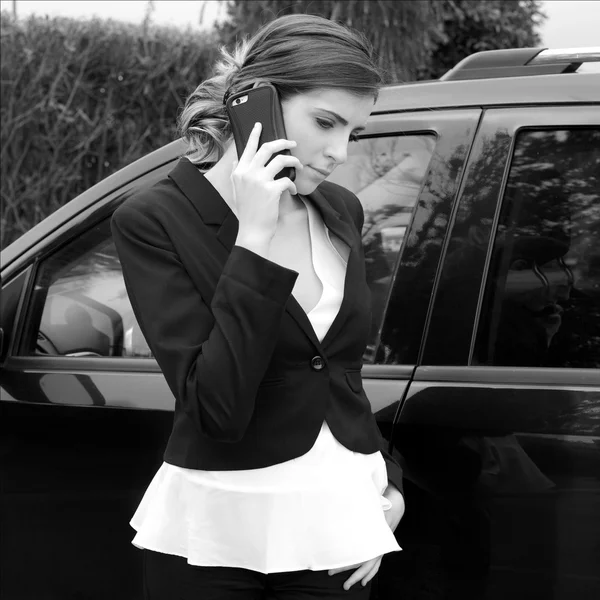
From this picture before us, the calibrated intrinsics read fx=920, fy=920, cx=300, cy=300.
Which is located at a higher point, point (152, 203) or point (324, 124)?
point (324, 124)

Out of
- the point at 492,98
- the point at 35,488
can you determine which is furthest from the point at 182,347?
the point at 35,488

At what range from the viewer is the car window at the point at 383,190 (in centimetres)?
214

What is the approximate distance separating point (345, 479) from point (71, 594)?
1182 mm

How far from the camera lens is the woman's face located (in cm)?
149

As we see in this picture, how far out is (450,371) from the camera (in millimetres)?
1988

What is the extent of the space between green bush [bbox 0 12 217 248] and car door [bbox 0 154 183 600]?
4799 millimetres

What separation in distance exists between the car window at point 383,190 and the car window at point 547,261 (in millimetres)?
227

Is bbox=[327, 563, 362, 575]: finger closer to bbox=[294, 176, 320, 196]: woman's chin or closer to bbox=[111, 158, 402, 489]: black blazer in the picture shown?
bbox=[111, 158, 402, 489]: black blazer

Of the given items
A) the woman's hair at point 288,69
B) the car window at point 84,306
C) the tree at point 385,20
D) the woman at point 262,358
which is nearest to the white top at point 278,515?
the woman at point 262,358

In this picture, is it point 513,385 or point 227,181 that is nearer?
point 227,181

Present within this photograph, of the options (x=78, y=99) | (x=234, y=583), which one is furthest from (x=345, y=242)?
(x=78, y=99)

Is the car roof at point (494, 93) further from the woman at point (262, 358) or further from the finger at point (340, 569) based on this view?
the finger at point (340, 569)

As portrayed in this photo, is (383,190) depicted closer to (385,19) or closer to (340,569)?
(340,569)

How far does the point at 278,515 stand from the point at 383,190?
98 cm
